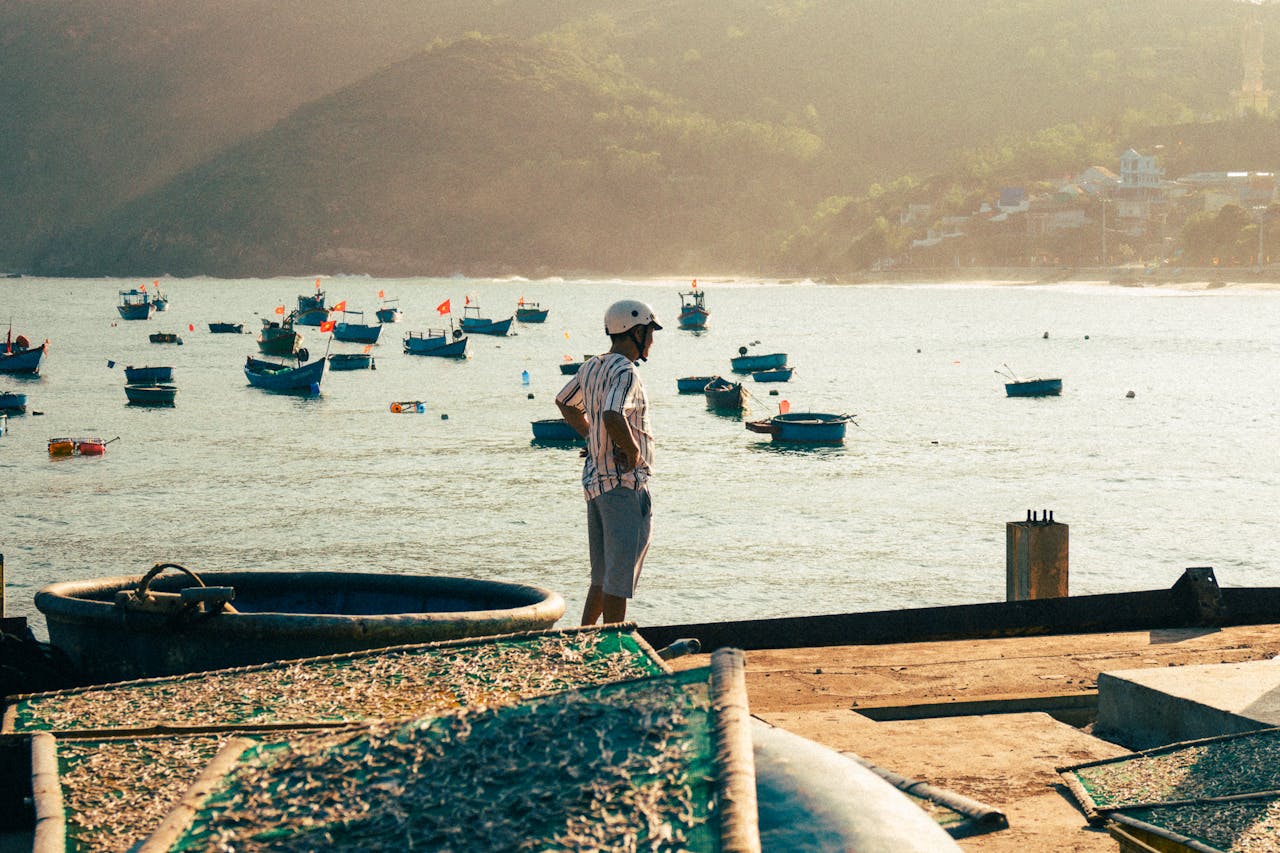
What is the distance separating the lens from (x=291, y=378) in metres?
60.2

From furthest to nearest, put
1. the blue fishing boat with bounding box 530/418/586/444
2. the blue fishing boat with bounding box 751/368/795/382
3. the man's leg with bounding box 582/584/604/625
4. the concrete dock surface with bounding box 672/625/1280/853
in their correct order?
the blue fishing boat with bounding box 751/368/795/382 < the blue fishing boat with bounding box 530/418/586/444 < the man's leg with bounding box 582/584/604/625 < the concrete dock surface with bounding box 672/625/1280/853

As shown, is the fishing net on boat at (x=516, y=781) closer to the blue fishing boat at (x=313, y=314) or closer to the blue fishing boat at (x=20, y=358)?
the blue fishing boat at (x=20, y=358)

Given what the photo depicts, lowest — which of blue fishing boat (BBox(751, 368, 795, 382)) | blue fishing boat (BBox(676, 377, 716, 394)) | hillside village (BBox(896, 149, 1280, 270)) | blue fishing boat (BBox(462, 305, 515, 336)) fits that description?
blue fishing boat (BBox(676, 377, 716, 394))

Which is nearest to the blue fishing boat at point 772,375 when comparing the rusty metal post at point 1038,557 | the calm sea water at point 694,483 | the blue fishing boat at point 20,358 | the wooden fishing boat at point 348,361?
the calm sea water at point 694,483

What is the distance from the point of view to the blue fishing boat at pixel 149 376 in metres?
61.9

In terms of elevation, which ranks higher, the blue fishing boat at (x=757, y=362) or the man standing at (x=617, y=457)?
the blue fishing boat at (x=757, y=362)

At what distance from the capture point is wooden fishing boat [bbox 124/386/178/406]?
56.9m

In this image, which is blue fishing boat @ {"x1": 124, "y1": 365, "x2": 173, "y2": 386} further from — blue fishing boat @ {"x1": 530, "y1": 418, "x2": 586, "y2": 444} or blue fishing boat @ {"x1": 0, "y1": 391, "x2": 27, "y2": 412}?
blue fishing boat @ {"x1": 530, "y1": 418, "x2": 586, "y2": 444}

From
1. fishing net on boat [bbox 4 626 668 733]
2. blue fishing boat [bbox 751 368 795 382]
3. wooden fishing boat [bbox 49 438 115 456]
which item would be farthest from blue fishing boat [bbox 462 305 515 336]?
fishing net on boat [bbox 4 626 668 733]

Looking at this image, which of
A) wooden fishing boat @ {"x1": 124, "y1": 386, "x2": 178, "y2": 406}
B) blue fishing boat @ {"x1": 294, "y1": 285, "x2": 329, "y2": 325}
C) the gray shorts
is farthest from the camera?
blue fishing boat @ {"x1": 294, "y1": 285, "x2": 329, "y2": 325}

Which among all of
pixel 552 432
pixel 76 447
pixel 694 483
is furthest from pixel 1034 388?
pixel 76 447

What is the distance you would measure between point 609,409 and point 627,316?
46cm

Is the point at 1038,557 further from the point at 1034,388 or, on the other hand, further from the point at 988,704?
the point at 1034,388

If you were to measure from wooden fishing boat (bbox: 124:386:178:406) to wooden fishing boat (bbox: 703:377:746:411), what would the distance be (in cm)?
2197
